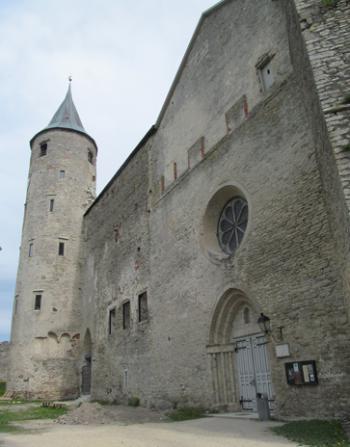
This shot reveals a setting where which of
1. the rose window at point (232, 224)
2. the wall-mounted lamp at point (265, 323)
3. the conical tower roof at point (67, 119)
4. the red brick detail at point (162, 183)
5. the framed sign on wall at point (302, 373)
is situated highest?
the conical tower roof at point (67, 119)

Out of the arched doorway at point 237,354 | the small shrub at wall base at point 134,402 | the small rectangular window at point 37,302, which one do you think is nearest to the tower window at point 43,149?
the small rectangular window at point 37,302

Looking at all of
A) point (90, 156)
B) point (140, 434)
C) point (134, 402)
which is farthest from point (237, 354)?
point (90, 156)

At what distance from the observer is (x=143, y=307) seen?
14352 millimetres

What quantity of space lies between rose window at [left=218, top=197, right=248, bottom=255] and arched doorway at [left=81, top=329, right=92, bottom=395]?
11364 mm

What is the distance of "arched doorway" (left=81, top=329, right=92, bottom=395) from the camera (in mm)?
19391

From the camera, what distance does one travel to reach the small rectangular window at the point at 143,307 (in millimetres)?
14076

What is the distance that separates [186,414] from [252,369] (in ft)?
6.65

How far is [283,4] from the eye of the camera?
31.8 feet


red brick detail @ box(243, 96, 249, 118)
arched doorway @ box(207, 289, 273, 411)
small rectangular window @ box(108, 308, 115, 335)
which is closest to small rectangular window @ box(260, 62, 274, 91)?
red brick detail @ box(243, 96, 249, 118)

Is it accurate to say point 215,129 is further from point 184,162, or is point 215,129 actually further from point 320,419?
point 320,419

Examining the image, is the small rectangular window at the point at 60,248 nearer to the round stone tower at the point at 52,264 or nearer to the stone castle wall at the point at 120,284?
the round stone tower at the point at 52,264

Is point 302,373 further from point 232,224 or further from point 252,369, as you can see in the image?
point 232,224

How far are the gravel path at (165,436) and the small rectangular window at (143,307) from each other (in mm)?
5951

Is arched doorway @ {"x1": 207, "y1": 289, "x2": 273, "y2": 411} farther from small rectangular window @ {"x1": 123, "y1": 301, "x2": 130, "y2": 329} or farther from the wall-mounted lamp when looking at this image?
small rectangular window @ {"x1": 123, "y1": 301, "x2": 130, "y2": 329}
